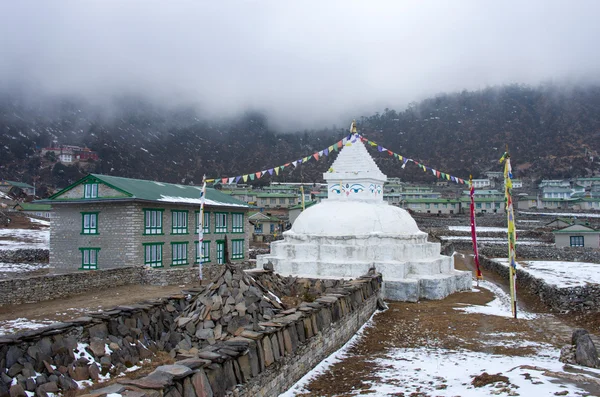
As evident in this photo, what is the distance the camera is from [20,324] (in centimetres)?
1414

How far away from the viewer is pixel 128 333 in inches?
399

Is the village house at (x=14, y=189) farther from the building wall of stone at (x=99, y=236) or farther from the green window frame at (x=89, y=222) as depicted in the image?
the green window frame at (x=89, y=222)

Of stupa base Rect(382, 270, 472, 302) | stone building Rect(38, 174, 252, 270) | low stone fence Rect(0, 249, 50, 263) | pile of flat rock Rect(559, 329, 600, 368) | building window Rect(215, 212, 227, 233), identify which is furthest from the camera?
low stone fence Rect(0, 249, 50, 263)

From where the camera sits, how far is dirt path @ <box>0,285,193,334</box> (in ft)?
49.4

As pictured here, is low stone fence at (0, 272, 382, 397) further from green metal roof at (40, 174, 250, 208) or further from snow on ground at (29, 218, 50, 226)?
snow on ground at (29, 218, 50, 226)

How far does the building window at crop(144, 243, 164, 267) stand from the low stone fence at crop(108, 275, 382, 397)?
16.8 meters

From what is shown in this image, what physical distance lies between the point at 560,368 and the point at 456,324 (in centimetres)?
570

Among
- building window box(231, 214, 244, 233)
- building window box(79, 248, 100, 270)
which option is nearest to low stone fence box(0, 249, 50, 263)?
building window box(79, 248, 100, 270)

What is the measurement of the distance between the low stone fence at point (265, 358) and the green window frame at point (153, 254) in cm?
1680

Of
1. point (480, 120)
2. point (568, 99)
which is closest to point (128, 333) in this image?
point (480, 120)

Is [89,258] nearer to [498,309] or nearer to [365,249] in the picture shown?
[365,249]

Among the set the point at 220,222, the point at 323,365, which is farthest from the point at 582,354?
the point at 220,222

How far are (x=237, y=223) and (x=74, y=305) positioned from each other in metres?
17.5

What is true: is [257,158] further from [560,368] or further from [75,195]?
[560,368]
